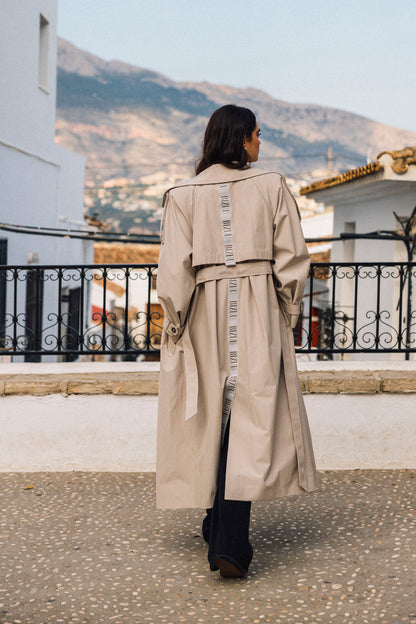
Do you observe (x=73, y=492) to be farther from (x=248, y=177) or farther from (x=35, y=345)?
(x=248, y=177)

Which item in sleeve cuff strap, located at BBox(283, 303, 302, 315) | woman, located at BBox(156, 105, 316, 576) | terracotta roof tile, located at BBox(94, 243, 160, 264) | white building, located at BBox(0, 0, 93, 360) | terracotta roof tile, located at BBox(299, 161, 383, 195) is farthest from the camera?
terracotta roof tile, located at BBox(94, 243, 160, 264)

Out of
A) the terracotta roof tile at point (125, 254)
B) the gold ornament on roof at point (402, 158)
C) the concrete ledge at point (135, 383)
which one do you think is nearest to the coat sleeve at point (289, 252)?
the concrete ledge at point (135, 383)

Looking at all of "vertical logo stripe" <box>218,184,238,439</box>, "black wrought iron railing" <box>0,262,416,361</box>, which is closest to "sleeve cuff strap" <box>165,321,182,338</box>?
"vertical logo stripe" <box>218,184,238,439</box>

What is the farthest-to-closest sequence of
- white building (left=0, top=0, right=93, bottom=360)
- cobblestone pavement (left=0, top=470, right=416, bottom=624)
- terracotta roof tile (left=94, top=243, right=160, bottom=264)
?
terracotta roof tile (left=94, top=243, right=160, bottom=264)
white building (left=0, top=0, right=93, bottom=360)
cobblestone pavement (left=0, top=470, right=416, bottom=624)

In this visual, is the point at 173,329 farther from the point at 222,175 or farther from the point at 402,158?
the point at 402,158

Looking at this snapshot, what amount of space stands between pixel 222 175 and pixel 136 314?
2.49 meters

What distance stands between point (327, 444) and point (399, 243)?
7862 mm

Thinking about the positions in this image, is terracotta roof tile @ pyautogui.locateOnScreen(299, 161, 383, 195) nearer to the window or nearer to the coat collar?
the window

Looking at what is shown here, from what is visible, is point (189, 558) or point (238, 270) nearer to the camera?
point (238, 270)

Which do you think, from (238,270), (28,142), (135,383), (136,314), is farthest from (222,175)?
(28,142)

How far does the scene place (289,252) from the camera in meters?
3.42

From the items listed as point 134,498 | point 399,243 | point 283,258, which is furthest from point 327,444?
point 399,243

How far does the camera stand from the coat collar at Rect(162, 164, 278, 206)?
345cm

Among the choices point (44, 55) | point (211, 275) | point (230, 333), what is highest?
point (44, 55)
